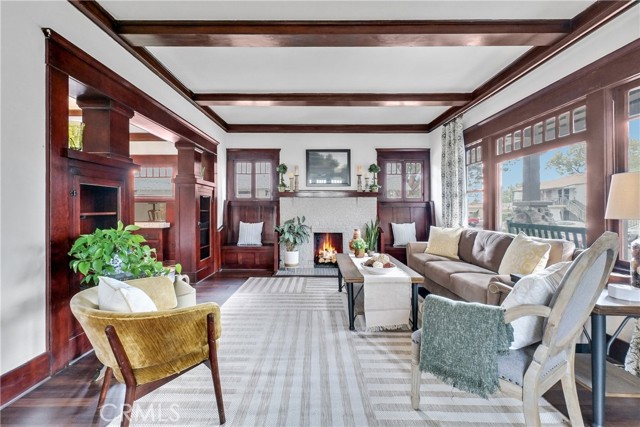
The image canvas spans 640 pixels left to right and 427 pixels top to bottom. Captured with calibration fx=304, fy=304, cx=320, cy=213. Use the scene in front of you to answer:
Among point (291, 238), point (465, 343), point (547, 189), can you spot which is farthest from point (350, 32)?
point (291, 238)

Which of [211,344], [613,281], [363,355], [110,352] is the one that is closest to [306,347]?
[363,355]

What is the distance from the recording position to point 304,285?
4938 millimetres

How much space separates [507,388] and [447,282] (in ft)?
6.98

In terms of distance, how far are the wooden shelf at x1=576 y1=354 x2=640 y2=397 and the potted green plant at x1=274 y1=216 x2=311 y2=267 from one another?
182 inches

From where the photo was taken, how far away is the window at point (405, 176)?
660 cm

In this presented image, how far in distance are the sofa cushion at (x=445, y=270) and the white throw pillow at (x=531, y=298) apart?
6.36 ft

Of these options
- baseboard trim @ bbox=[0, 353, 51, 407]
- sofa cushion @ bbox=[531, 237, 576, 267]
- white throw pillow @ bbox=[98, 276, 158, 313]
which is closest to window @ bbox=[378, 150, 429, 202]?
sofa cushion @ bbox=[531, 237, 576, 267]

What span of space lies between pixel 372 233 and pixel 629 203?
415 cm

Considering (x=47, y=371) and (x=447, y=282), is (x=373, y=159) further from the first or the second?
(x=47, y=371)

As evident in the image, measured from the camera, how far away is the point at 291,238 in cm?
604

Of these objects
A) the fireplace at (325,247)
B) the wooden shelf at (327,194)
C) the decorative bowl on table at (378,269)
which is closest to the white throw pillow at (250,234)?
the wooden shelf at (327,194)

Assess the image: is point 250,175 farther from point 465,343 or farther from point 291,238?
point 465,343

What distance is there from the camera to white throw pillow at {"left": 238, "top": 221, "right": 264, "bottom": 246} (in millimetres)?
6306

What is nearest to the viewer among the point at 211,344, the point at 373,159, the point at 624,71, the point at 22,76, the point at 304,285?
the point at 211,344
